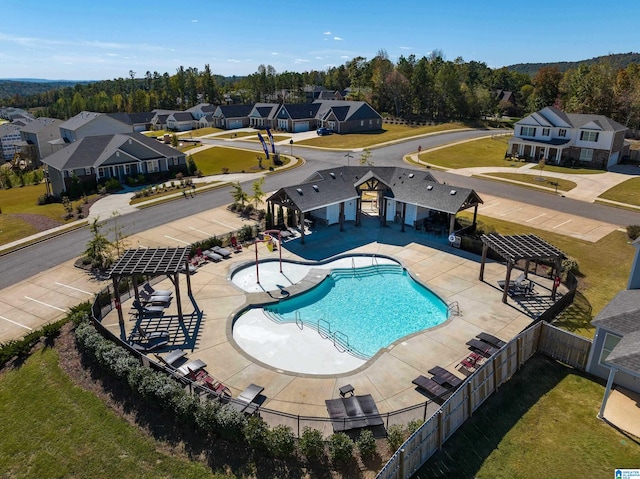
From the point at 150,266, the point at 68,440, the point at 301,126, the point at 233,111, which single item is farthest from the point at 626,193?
the point at 233,111

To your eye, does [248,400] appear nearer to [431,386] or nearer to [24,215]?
[431,386]

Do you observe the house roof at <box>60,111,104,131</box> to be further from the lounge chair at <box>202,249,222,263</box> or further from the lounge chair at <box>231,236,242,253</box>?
the lounge chair at <box>202,249,222,263</box>

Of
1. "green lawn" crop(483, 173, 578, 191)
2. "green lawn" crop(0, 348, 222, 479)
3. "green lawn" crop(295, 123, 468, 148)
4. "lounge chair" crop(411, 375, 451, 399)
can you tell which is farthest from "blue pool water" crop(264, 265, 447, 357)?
"green lawn" crop(295, 123, 468, 148)

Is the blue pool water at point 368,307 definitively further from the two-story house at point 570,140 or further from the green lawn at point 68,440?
the two-story house at point 570,140

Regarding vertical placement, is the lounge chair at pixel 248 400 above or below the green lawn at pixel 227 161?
below

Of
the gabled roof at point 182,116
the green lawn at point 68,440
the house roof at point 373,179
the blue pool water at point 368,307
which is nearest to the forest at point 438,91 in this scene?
the gabled roof at point 182,116
